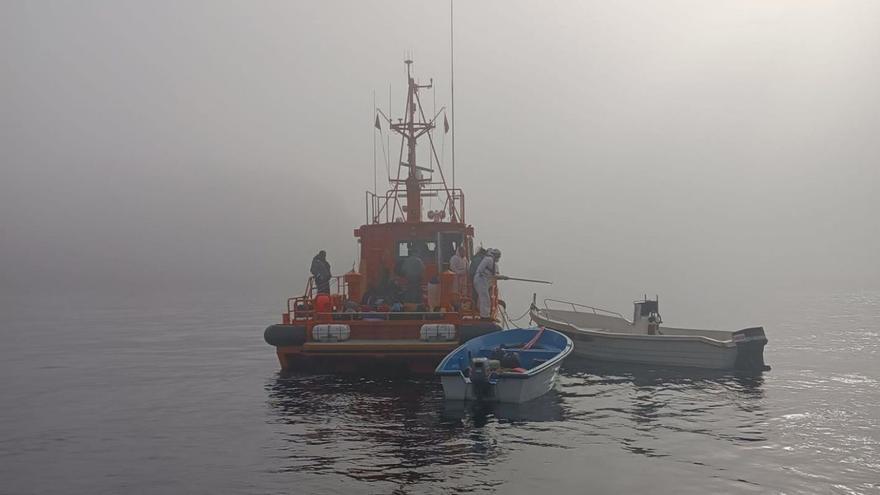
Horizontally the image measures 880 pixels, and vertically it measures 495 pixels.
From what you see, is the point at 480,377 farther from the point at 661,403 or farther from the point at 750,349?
the point at 750,349

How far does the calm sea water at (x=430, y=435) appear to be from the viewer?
396 inches

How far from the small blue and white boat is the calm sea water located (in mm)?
370

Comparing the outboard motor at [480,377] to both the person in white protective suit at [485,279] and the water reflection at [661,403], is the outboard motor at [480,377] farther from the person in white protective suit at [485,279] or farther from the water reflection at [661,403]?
the person in white protective suit at [485,279]

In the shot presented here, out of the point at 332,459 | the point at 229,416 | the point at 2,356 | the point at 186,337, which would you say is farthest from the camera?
the point at 186,337

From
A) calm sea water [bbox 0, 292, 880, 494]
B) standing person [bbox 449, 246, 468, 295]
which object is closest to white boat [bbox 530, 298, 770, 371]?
calm sea water [bbox 0, 292, 880, 494]

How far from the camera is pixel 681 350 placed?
20.3 m

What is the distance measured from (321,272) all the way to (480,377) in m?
8.11

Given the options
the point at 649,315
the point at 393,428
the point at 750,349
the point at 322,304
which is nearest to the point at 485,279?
the point at 322,304

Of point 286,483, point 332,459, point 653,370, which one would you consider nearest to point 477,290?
point 653,370

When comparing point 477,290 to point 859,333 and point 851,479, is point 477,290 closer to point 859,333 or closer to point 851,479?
point 851,479

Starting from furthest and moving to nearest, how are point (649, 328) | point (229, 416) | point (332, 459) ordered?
point (649, 328), point (229, 416), point (332, 459)

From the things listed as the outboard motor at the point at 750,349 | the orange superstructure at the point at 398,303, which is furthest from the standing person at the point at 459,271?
the outboard motor at the point at 750,349

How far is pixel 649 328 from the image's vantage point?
2289 centimetres

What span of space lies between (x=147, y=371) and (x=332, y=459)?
14766 mm
